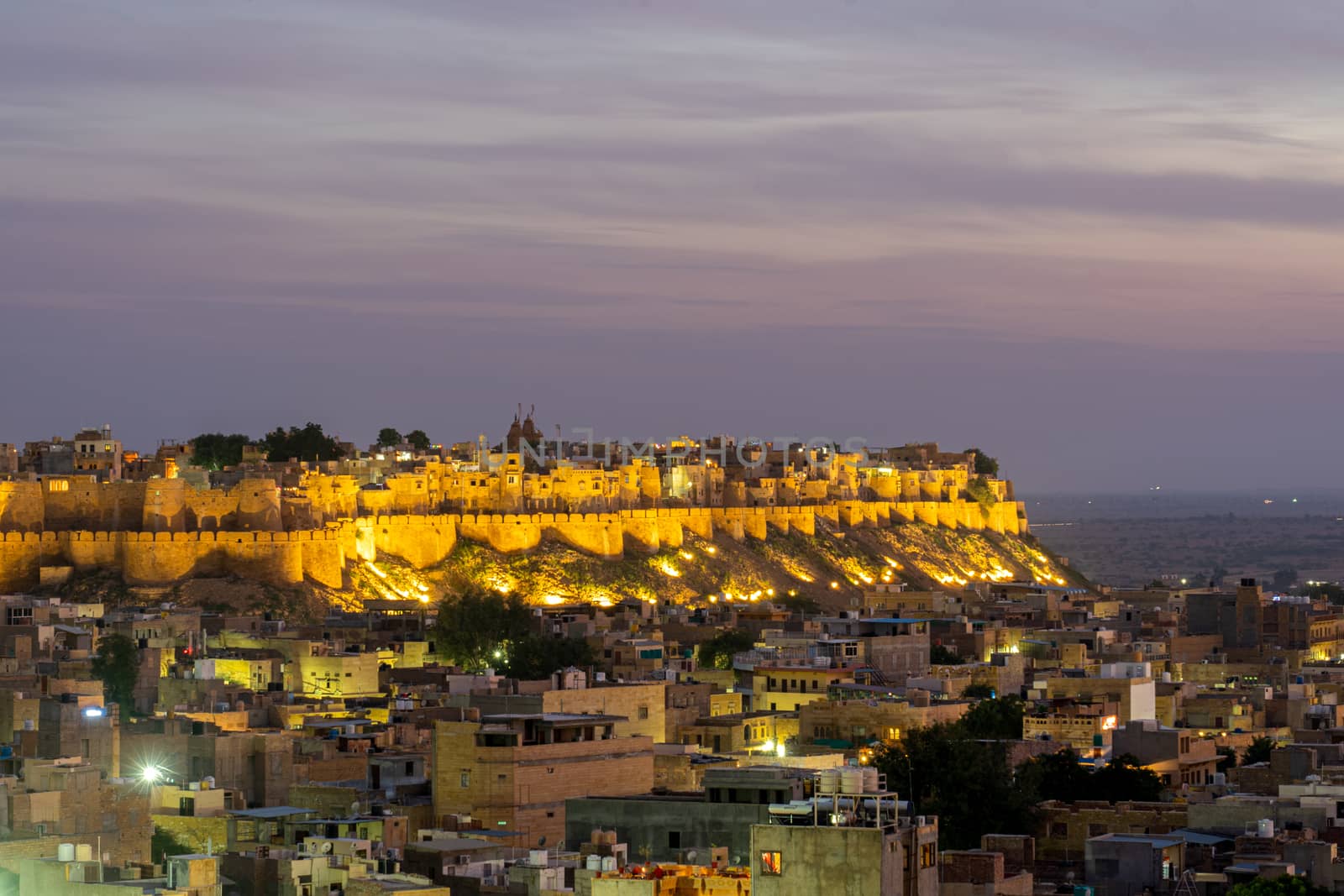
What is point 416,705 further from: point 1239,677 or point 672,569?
point 672,569

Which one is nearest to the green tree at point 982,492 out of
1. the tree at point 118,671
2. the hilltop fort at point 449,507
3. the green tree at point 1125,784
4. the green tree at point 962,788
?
the hilltop fort at point 449,507

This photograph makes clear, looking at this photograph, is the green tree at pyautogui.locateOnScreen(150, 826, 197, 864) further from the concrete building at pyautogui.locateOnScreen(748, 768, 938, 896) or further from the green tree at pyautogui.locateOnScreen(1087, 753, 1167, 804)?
the green tree at pyautogui.locateOnScreen(1087, 753, 1167, 804)

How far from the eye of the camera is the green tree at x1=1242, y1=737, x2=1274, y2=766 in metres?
48.4

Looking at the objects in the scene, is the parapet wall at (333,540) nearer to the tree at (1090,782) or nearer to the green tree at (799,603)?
the green tree at (799,603)

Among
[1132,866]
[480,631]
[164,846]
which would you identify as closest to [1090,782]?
[1132,866]

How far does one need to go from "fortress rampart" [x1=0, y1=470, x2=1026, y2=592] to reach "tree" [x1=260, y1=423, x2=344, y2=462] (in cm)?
2111

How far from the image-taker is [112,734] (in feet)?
136

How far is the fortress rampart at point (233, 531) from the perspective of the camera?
310ft

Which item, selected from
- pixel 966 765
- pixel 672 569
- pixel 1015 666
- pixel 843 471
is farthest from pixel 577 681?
pixel 843 471

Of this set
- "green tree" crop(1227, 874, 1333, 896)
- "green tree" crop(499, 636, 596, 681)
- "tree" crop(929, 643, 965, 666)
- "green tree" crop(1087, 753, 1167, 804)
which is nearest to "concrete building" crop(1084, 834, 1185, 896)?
"green tree" crop(1227, 874, 1333, 896)

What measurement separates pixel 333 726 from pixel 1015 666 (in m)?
20.1

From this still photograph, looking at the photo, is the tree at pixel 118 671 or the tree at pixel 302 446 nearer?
the tree at pixel 118 671

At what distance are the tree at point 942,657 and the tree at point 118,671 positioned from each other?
16.7 meters

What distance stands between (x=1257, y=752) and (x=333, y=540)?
52.3m
